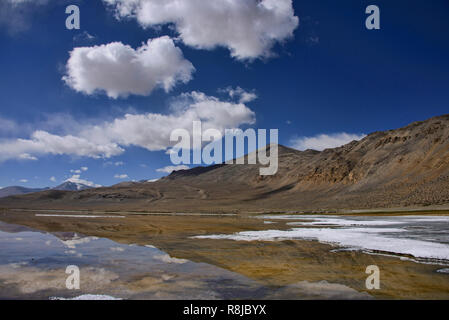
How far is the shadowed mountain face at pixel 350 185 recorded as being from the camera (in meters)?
68.0

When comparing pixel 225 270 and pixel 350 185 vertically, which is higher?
pixel 350 185

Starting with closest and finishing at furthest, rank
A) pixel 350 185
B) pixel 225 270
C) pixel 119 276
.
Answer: pixel 119 276 < pixel 225 270 < pixel 350 185

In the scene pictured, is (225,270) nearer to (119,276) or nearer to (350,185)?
(119,276)

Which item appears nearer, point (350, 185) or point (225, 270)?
point (225, 270)

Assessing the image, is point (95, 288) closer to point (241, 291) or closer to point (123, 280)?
point (123, 280)

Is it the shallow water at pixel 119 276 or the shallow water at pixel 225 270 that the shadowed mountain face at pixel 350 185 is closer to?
the shallow water at pixel 225 270

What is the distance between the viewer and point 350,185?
313 ft

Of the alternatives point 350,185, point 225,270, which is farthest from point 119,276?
point 350,185

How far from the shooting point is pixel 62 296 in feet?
23.3

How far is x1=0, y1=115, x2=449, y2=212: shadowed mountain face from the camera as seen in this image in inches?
2677

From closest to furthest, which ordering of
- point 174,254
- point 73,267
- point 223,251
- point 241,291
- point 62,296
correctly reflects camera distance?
Answer: point 62,296 → point 241,291 → point 73,267 → point 174,254 → point 223,251

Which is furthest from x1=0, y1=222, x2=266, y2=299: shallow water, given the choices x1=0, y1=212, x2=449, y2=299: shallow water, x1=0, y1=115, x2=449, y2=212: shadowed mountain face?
x1=0, y1=115, x2=449, y2=212: shadowed mountain face

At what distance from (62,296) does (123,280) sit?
5.36 ft
